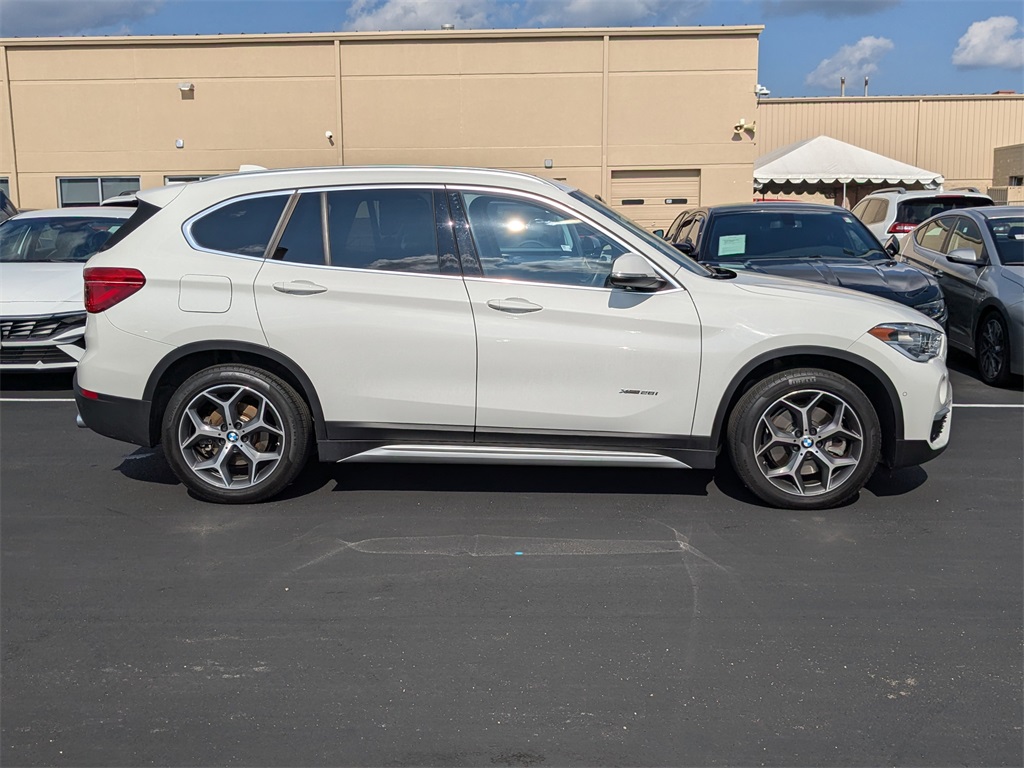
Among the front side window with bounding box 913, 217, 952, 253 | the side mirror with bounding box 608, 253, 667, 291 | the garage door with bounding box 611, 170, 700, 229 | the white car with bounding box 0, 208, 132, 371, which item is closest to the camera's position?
the side mirror with bounding box 608, 253, 667, 291

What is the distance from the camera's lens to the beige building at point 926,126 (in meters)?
36.6

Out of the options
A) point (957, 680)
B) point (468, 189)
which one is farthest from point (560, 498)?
point (957, 680)

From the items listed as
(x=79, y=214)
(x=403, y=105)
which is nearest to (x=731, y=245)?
(x=79, y=214)

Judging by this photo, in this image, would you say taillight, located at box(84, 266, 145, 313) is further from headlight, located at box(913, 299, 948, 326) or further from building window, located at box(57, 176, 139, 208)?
building window, located at box(57, 176, 139, 208)

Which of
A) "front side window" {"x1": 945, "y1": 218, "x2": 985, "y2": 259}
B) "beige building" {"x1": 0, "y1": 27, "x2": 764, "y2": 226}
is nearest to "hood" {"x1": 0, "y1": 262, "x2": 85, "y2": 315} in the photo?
"front side window" {"x1": 945, "y1": 218, "x2": 985, "y2": 259}

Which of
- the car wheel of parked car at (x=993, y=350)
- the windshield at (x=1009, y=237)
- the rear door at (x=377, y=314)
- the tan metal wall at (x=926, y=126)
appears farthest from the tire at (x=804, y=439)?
the tan metal wall at (x=926, y=126)

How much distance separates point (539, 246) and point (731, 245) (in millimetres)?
4226

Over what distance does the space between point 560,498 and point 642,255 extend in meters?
1.41

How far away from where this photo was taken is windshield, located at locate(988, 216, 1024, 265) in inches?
368

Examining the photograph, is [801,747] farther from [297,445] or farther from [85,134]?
[85,134]

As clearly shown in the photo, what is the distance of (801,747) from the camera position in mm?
3207

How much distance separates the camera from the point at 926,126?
36625mm

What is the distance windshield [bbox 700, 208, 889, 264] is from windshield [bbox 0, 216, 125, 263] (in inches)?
225

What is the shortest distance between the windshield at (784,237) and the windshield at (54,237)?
571 centimetres
